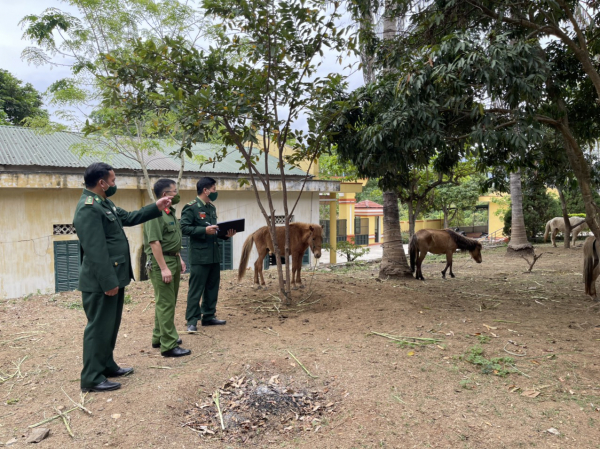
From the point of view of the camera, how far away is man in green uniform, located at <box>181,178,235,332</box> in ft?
17.9

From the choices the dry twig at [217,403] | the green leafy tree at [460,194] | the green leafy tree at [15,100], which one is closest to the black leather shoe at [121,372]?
the dry twig at [217,403]

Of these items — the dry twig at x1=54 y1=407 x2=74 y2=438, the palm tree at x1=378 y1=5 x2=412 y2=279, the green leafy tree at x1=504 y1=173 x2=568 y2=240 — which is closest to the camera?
the dry twig at x1=54 y1=407 x2=74 y2=438

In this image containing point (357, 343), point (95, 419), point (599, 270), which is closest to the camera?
point (95, 419)

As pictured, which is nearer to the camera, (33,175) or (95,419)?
(95,419)

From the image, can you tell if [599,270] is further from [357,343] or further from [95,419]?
[95,419]

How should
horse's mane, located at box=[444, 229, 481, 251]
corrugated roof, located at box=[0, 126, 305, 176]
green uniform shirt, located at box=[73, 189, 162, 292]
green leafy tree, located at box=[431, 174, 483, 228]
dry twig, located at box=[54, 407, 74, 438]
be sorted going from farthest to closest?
green leafy tree, located at box=[431, 174, 483, 228] < corrugated roof, located at box=[0, 126, 305, 176] < horse's mane, located at box=[444, 229, 481, 251] < green uniform shirt, located at box=[73, 189, 162, 292] < dry twig, located at box=[54, 407, 74, 438]

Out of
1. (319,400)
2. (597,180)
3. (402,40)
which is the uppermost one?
(402,40)

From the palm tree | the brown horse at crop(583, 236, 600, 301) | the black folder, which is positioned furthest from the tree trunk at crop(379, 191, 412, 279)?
the black folder

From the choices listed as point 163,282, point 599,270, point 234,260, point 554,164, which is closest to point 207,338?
point 163,282

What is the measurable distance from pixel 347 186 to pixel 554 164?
1065 centimetres

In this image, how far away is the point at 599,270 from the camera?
6.85m

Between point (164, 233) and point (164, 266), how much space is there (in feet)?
1.30

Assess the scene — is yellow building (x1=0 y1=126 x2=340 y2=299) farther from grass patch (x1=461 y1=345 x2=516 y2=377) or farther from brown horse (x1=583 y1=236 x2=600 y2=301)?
grass patch (x1=461 y1=345 x2=516 y2=377)

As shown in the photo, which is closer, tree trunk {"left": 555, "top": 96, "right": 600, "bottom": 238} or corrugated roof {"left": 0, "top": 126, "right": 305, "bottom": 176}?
tree trunk {"left": 555, "top": 96, "right": 600, "bottom": 238}
